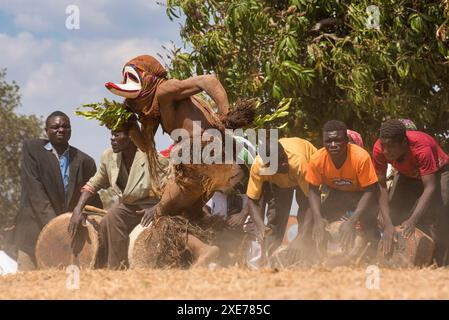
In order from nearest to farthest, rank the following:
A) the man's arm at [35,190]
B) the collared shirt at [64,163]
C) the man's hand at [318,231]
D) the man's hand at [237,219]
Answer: the man's hand at [318,231] → the man's hand at [237,219] → the man's arm at [35,190] → the collared shirt at [64,163]

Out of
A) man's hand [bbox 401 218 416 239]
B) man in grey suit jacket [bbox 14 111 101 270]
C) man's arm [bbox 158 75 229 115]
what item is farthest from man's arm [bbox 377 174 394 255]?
man in grey suit jacket [bbox 14 111 101 270]

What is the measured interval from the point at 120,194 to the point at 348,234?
7.91 feet

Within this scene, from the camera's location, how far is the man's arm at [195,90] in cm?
700

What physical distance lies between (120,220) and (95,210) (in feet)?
1.83

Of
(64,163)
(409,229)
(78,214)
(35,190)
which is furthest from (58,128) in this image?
(409,229)

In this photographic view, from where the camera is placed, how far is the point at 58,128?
9383mm

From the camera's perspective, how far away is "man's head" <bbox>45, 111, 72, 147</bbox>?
30.8 ft

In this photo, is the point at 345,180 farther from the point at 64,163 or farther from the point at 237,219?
the point at 64,163

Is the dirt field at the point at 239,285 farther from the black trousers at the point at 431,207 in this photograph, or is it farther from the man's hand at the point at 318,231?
the black trousers at the point at 431,207

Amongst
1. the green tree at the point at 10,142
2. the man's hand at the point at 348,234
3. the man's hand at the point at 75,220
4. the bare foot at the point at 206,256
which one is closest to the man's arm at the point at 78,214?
the man's hand at the point at 75,220

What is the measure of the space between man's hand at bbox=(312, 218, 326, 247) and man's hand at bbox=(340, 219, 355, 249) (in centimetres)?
18

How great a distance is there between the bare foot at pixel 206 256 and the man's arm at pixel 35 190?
92.5 inches

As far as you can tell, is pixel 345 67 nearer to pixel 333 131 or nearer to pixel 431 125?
pixel 431 125
